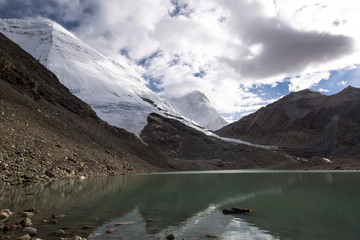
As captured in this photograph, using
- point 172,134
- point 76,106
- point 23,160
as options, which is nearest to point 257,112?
point 172,134

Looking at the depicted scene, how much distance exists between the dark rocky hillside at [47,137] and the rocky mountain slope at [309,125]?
66.6 metres

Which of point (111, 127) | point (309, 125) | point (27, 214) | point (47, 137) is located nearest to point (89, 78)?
point (111, 127)

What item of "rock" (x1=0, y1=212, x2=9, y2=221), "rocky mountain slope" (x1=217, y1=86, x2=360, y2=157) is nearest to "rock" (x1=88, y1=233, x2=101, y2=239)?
"rock" (x1=0, y1=212, x2=9, y2=221)

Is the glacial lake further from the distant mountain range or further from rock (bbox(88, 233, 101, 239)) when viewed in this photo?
the distant mountain range

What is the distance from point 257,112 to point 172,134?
67.6m

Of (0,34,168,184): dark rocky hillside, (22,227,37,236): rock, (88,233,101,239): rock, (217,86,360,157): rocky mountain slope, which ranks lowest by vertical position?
(88,233,101,239): rock

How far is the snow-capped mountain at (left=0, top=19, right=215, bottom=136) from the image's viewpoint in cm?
9369

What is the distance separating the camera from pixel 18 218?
30.0 feet

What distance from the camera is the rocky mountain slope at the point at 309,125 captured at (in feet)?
320

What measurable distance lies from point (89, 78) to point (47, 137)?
79375mm

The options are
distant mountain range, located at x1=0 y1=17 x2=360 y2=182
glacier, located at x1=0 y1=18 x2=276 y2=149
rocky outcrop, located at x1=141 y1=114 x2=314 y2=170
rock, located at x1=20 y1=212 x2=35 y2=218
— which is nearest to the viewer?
rock, located at x1=20 y1=212 x2=35 y2=218

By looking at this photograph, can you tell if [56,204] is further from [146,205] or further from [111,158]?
[111,158]

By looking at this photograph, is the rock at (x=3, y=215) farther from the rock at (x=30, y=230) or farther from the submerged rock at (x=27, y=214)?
the rock at (x=30, y=230)

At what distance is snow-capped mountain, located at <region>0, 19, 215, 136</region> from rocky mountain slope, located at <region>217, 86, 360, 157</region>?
30.7 metres
